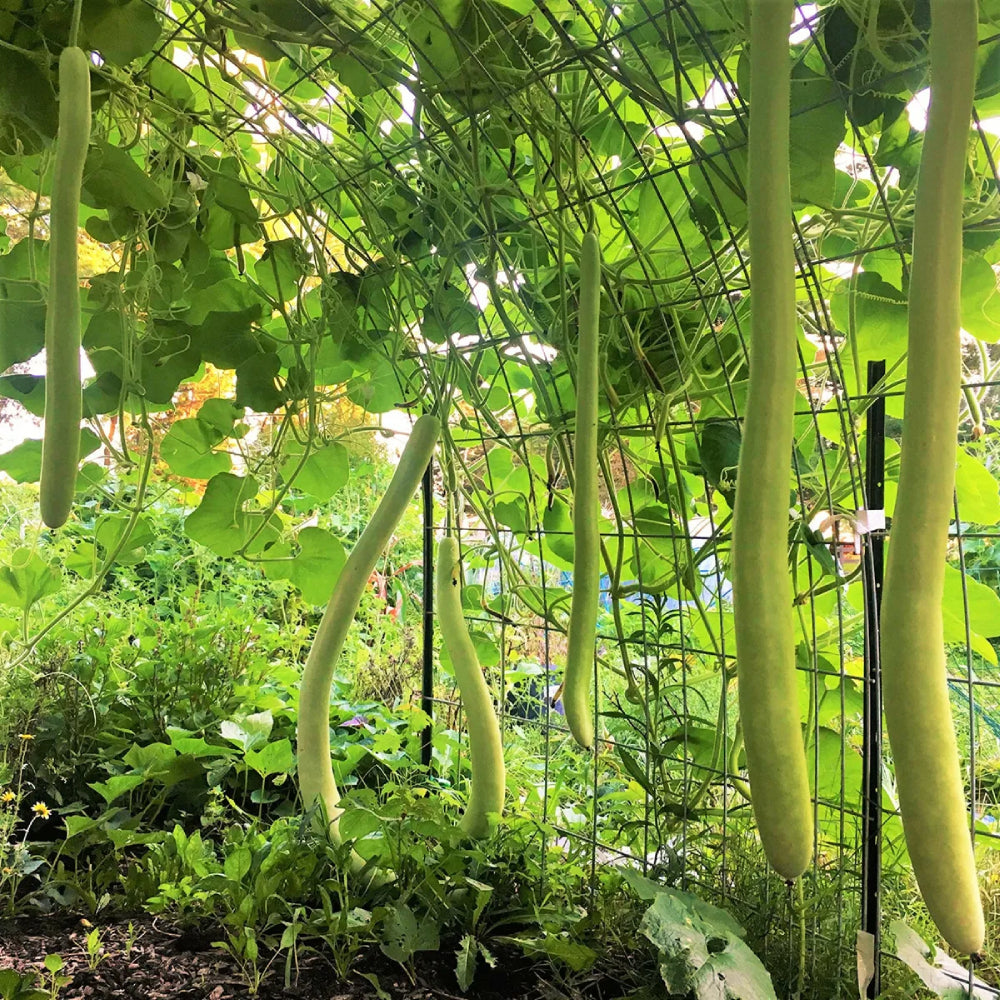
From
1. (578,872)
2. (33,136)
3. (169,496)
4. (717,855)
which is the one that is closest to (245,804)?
(578,872)

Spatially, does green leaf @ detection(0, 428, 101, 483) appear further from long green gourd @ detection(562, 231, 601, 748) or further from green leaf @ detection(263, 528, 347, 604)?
long green gourd @ detection(562, 231, 601, 748)

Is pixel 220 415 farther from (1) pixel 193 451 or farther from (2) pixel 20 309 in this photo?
(2) pixel 20 309

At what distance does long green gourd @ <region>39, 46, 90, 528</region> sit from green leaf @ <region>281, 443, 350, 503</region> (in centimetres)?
76

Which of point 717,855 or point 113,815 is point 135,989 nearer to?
point 113,815

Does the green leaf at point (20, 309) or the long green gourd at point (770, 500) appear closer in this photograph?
the long green gourd at point (770, 500)

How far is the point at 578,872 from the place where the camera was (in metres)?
1.02

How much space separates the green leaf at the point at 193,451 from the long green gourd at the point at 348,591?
56cm

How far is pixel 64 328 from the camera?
359mm

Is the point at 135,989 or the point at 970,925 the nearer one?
the point at 970,925

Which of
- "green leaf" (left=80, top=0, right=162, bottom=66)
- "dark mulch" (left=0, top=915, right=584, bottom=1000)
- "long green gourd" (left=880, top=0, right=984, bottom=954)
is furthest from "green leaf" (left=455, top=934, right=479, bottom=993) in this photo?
"green leaf" (left=80, top=0, right=162, bottom=66)

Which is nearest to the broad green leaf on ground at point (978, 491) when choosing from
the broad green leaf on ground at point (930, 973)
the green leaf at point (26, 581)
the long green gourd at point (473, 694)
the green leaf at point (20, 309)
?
the broad green leaf on ground at point (930, 973)

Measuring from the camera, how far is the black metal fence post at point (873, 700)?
2.52 ft

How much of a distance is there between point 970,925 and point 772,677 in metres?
0.07

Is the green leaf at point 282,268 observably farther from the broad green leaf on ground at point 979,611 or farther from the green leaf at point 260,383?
the broad green leaf on ground at point 979,611
